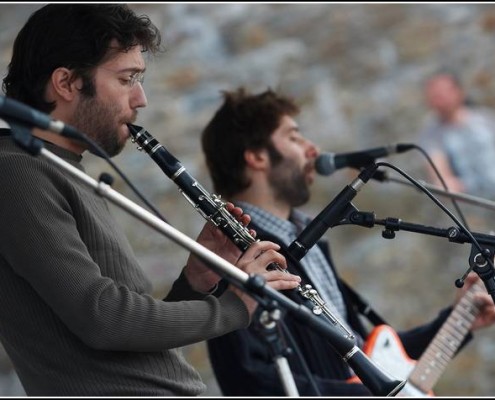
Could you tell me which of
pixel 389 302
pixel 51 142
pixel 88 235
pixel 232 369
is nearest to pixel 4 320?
pixel 88 235

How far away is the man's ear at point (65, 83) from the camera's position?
2.73 meters

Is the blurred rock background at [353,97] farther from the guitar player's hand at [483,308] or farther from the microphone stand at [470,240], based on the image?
the microphone stand at [470,240]

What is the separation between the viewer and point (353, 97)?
20.0 feet

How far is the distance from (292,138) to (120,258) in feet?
5.52

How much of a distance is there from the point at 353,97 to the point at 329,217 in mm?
3434

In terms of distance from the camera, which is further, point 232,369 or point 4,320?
point 232,369

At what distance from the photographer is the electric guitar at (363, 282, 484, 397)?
3.81 meters

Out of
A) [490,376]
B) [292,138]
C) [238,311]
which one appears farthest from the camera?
[490,376]

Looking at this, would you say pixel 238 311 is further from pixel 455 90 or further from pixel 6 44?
pixel 455 90

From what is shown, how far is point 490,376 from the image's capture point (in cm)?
583

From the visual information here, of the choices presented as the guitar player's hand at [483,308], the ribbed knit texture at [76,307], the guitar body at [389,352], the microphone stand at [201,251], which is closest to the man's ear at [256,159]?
the guitar body at [389,352]

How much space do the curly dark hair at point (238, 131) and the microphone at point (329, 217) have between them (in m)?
1.39

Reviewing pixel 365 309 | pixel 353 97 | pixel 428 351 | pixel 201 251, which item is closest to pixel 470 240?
pixel 201 251

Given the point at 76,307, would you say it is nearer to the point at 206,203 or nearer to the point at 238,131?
the point at 206,203
